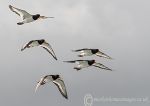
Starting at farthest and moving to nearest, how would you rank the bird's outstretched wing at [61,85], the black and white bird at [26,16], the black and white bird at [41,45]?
the black and white bird at [41,45] < the bird's outstretched wing at [61,85] < the black and white bird at [26,16]

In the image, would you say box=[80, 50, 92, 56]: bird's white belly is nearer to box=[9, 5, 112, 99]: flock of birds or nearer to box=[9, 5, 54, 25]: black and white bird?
box=[9, 5, 112, 99]: flock of birds

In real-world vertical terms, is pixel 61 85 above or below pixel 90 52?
below

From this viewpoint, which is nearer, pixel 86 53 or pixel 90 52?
pixel 86 53

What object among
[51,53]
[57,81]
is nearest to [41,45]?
[51,53]

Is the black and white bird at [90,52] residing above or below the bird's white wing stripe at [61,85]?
above

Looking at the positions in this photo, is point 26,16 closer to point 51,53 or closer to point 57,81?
point 51,53

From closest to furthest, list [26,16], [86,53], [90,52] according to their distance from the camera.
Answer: [26,16] < [86,53] < [90,52]

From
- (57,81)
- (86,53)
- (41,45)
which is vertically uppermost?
(41,45)

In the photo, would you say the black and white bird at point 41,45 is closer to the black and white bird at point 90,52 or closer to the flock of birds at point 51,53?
the flock of birds at point 51,53

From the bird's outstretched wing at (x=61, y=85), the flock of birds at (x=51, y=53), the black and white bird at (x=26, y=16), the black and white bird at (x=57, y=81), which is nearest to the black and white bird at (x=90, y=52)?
the flock of birds at (x=51, y=53)

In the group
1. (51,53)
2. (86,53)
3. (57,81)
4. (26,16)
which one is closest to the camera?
(26,16)

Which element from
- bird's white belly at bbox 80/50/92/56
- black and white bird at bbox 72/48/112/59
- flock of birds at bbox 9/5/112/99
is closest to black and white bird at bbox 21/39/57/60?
flock of birds at bbox 9/5/112/99

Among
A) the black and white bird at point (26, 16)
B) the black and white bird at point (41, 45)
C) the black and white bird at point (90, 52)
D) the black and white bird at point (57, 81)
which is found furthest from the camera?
the black and white bird at point (41, 45)

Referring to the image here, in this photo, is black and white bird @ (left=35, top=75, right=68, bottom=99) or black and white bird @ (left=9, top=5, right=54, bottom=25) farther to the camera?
black and white bird @ (left=9, top=5, right=54, bottom=25)
